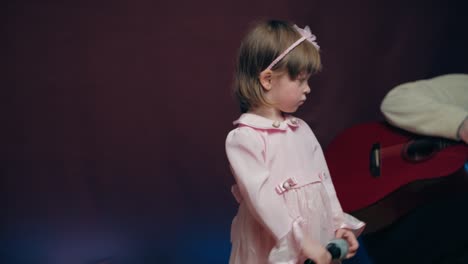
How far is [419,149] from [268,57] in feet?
2.75

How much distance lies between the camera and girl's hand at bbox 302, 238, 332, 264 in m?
1.06

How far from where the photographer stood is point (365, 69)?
2.20m

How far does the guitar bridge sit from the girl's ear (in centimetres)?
73

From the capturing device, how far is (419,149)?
174cm

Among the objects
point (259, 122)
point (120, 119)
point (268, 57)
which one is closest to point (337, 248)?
point (259, 122)

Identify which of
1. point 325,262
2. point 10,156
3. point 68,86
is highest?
point 68,86

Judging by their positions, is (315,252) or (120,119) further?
(120,119)

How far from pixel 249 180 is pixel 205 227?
0.93 meters

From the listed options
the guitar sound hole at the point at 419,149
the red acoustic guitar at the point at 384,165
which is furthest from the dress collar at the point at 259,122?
the guitar sound hole at the point at 419,149

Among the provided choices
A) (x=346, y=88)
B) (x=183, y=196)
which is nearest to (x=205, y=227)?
(x=183, y=196)

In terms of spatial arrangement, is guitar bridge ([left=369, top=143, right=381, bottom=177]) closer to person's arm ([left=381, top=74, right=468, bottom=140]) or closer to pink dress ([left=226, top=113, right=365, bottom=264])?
person's arm ([left=381, top=74, right=468, bottom=140])

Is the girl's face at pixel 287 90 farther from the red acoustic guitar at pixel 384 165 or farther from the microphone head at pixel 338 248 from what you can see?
the red acoustic guitar at pixel 384 165

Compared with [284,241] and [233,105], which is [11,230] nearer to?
[233,105]

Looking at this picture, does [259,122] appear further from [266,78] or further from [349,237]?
[349,237]
